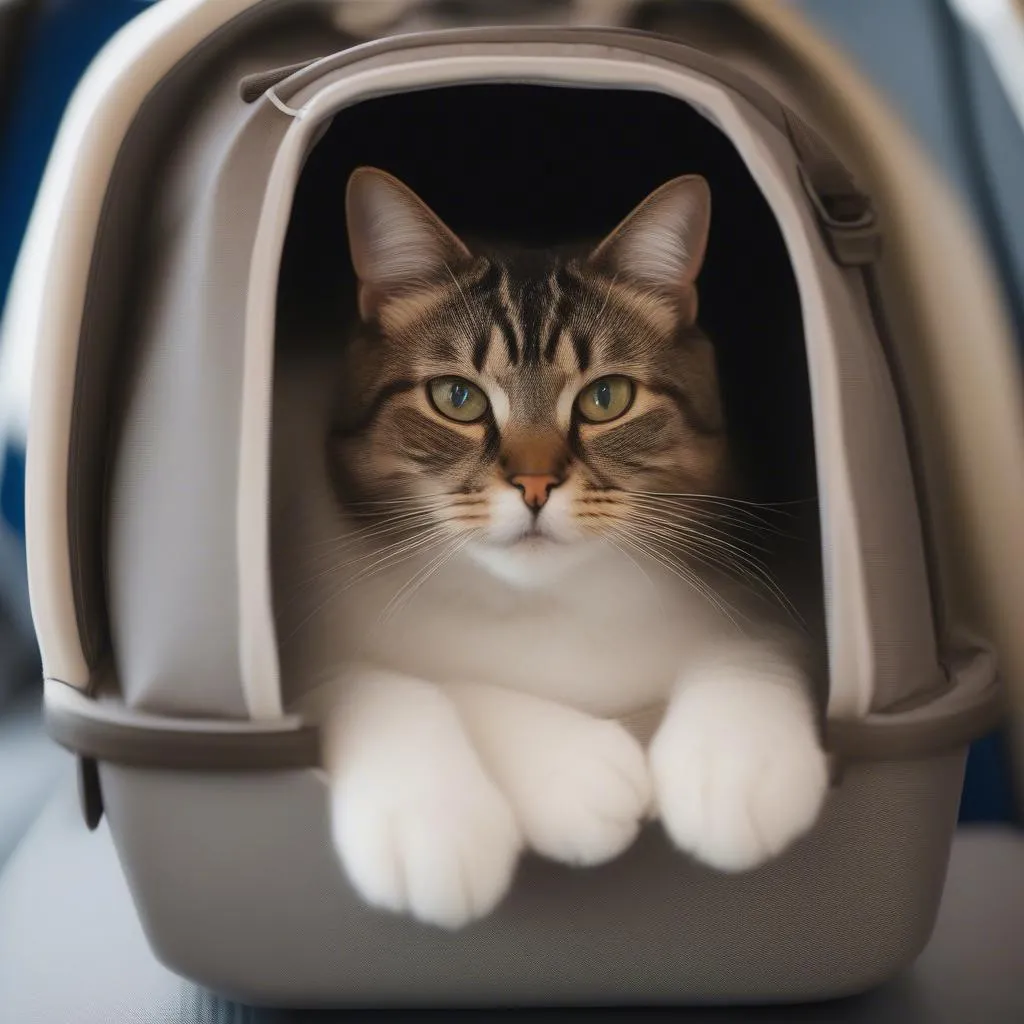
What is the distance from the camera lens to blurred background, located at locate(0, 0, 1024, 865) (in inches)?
43.5

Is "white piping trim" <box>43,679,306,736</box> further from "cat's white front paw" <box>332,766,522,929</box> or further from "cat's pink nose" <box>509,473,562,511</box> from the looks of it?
"cat's pink nose" <box>509,473,562,511</box>

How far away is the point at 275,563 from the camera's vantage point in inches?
37.7

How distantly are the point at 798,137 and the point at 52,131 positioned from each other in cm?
95

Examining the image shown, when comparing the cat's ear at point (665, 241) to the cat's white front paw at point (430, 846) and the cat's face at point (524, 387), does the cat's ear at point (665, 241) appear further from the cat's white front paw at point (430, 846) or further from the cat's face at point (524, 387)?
the cat's white front paw at point (430, 846)

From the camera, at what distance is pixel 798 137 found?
0.83 metres

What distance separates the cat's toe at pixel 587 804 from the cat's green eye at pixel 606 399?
1.01ft

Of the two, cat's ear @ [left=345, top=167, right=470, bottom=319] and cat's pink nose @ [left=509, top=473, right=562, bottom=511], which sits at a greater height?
cat's ear @ [left=345, top=167, right=470, bottom=319]

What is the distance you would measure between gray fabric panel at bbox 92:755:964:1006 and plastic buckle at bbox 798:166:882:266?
1.23 ft

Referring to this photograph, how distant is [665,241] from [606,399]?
0.15 metres

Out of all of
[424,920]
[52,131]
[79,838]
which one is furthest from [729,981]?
[52,131]

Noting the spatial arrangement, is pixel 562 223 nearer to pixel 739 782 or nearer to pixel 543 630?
pixel 543 630

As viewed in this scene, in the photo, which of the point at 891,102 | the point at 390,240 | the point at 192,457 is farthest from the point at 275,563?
the point at 891,102

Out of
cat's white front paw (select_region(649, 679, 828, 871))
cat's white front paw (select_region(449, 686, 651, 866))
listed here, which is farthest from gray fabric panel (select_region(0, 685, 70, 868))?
cat's white front paw (select_region(649, 679, 828, 871))

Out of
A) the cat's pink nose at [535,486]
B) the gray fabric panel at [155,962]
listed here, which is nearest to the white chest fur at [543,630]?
the cat's pink nose at [535,486]
